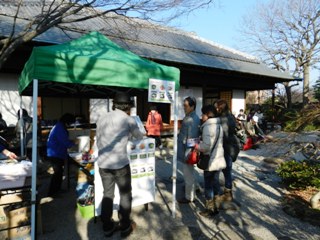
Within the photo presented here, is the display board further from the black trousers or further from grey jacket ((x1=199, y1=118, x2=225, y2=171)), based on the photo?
the black trousers

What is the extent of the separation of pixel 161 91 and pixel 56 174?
2.31m

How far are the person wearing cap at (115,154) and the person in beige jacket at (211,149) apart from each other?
3.04ft

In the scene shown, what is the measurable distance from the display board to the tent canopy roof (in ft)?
2.68

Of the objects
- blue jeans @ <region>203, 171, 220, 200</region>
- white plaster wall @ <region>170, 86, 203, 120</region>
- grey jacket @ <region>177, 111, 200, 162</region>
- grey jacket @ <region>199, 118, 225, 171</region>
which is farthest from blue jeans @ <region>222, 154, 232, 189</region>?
white plaster wall @ <region>170, 86, 203, 120</region>

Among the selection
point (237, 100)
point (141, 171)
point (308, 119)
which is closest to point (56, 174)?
point (141, 171)

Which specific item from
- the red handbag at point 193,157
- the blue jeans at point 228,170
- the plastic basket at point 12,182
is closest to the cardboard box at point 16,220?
the plastic basket at point 12,182

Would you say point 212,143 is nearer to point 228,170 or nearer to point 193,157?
point 193,157

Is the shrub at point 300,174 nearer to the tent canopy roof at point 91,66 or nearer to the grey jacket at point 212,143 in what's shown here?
the grey jacket at point 212,143

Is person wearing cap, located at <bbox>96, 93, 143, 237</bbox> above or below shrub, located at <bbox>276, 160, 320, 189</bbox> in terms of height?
above

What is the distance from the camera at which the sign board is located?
3244 mm

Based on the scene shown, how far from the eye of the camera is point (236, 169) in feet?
20.9

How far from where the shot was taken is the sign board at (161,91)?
3.24 meters

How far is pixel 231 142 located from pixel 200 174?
2.11 meters

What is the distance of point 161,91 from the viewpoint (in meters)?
3.37
